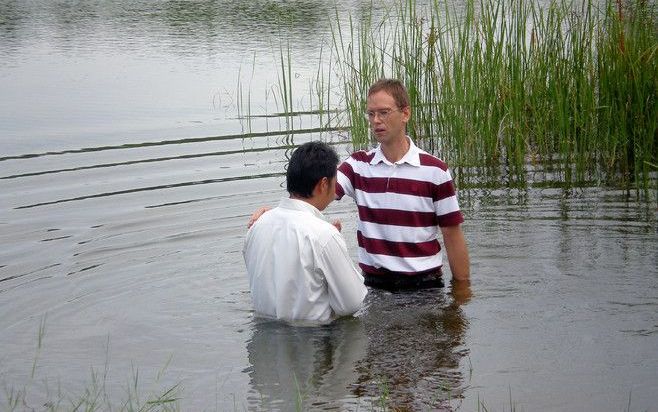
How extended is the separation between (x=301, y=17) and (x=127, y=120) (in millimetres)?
8313

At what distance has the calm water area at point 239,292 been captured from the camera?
562 cm

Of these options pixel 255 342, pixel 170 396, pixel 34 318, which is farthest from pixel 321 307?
pixel 34 318

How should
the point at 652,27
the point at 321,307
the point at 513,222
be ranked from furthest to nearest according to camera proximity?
1. the point at 652,27
2. the point at 513,222
3. the point at 321,307

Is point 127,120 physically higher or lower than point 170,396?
higher

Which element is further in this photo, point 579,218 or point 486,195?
point 486,195

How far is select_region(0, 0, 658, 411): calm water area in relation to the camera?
5.62 meters

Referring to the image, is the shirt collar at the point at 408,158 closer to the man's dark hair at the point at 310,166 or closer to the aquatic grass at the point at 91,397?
the man's dark hair at the point at 310,166

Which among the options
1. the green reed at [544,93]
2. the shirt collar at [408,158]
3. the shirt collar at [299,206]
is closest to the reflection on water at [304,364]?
the shirt collar at [299,206]

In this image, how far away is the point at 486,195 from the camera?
391 inches

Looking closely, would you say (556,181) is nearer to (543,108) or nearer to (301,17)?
(543,108)

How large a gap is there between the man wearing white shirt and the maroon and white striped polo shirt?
2.35 feet

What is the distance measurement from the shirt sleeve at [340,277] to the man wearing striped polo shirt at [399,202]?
0.76 meters

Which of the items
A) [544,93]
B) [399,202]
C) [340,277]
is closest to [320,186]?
[340,277]

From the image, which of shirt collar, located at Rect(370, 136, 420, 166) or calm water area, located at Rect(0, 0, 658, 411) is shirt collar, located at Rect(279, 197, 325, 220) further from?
shirt collar, located at Rect(370, 136, 420, 166)
